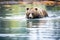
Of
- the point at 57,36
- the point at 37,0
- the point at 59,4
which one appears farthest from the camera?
the point at 37,0

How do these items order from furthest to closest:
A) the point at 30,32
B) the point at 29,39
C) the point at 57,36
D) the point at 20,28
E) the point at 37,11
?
1. the point at 37,11
2. the point at 20,28
3. the point at 30,32
4. the point at 57,36
5. the point at 29,39

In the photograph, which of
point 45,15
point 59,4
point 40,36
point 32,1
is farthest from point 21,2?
point 40,36

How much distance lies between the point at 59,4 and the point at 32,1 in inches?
74.0

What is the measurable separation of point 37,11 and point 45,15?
0.35m

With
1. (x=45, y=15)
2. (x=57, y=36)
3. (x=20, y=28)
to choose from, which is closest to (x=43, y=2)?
(x=45, y=15)

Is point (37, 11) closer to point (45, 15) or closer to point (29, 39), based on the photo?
point (45, 15)

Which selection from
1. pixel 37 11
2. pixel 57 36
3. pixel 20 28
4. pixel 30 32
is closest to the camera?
pixel 57 36

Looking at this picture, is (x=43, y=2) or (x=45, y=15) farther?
(x=43, y=2)

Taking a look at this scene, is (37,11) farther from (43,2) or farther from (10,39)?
(43,2)

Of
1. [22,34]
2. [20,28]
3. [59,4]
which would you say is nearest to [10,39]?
[22,34]

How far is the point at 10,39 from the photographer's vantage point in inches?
179

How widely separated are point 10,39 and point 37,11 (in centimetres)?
353

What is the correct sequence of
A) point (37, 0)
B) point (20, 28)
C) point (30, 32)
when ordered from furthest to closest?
point (37, 0) → point (20, 28) → point (30, 32)

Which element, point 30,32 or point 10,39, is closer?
point 10,39
